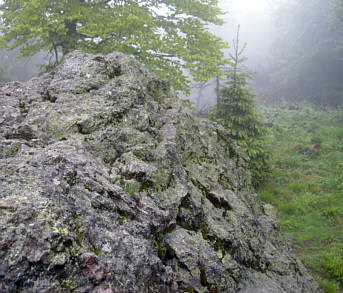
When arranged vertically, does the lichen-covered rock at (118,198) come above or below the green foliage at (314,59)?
above

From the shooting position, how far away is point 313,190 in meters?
13.3

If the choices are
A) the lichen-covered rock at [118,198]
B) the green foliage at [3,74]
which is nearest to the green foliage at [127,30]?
the lichen-covered rock at [118,198]

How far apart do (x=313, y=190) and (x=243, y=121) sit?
5.43 metres

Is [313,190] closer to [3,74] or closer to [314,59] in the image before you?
[314,59]

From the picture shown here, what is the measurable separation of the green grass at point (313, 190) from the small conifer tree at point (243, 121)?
53.7 inches

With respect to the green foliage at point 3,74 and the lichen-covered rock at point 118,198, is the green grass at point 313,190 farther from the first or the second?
the green foliage at point 3,74

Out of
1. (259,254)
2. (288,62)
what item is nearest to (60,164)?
(259,254)

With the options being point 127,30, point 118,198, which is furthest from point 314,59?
point 118,198

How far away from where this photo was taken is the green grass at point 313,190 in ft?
27.3

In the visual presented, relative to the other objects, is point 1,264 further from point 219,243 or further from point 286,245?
point 286,245

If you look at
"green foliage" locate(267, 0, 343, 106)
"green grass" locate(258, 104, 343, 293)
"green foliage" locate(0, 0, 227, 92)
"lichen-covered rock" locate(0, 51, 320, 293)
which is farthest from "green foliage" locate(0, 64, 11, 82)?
"green foliage" locate(267, 0, 343, 106)

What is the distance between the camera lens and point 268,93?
3797cm

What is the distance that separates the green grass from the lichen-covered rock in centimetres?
213

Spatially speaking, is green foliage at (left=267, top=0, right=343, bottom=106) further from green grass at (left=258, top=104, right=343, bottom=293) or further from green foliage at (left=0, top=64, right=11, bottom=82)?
green foliage at (left=0, top=64, right=11, bottom=82)
